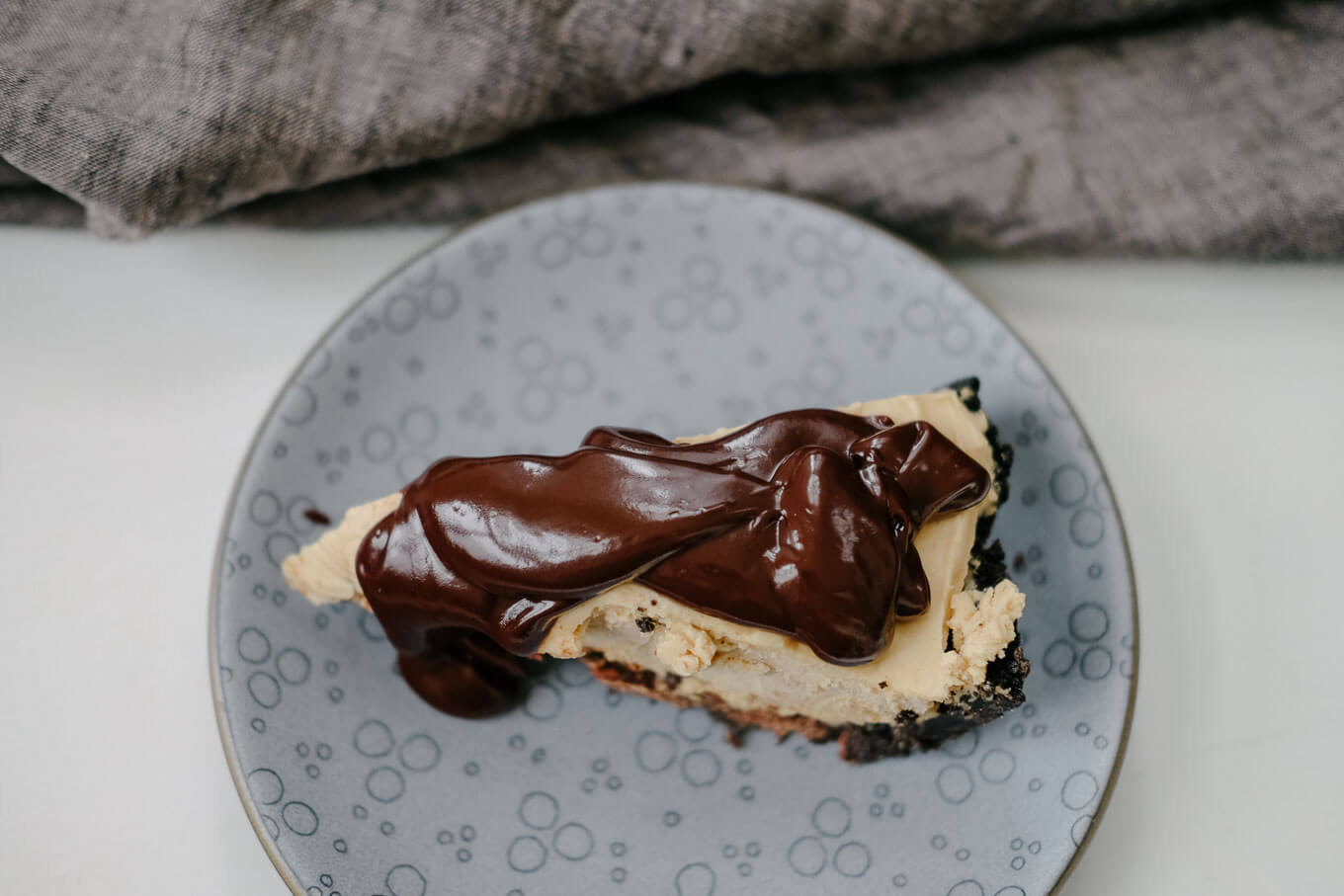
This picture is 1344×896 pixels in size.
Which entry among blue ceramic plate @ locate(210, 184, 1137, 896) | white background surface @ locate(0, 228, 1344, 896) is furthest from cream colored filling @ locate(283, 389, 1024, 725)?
white background surface @ locate(0, 228, 1344, 896)

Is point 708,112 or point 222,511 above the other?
point 708,112

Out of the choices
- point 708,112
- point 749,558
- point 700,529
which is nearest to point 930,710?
point 749,558

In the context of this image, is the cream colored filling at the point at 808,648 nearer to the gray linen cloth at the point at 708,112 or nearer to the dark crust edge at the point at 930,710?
the dark crust edge at the point at 930,710

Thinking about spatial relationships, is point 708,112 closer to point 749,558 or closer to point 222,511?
point 749,558

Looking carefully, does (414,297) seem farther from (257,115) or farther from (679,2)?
(679,2)

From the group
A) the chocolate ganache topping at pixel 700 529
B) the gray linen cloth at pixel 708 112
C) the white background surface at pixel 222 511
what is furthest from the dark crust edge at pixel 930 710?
the gray linen cloth at pixel 708 112

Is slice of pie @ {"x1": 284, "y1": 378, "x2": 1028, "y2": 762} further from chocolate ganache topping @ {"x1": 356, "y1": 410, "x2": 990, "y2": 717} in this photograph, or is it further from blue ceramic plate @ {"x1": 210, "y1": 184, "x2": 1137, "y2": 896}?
blue ceramic plate @ {"x1": 210, "y1": 184, "x2": 1137, "y2": 896}
